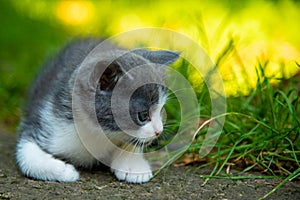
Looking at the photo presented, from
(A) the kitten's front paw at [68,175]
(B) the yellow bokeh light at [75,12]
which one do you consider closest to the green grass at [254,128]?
(A) the kitten's front paw at [68,175]

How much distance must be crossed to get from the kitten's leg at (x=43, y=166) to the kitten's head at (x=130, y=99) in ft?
1.05

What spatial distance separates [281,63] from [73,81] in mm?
1561

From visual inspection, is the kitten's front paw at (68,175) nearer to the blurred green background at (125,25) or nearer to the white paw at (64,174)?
the white paw at (64,174)

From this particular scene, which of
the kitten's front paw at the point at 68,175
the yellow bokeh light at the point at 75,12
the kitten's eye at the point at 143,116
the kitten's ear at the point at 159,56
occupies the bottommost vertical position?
the kitten's front paw at the point at 68,175

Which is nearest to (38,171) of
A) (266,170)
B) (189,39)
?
(266,170)

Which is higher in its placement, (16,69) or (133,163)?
(16,69)

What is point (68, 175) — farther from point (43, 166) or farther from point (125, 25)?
point (125, 25)

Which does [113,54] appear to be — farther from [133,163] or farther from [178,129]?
[178,129]

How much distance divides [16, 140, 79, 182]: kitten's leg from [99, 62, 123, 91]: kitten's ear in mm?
493

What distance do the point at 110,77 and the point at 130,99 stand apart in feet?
0.49

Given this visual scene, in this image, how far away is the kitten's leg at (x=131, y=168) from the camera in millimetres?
2840

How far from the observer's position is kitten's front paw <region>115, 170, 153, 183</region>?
111 inches

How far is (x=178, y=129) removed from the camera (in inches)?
132

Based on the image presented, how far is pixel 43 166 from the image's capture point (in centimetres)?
285
